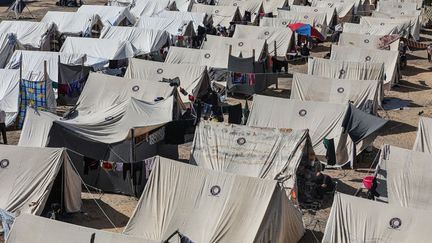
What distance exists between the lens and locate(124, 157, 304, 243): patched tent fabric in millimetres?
14586

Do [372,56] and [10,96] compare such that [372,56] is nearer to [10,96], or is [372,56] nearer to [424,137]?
[424,137]

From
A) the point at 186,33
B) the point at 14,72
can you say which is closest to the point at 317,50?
the point at 186,33

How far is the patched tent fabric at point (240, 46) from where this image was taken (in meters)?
29.9

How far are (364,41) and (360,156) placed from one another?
41.9ft

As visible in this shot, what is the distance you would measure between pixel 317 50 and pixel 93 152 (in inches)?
837

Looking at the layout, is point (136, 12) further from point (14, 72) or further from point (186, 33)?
point (14, 72)

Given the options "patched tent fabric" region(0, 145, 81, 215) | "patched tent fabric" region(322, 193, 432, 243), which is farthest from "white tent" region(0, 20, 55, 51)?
"patched tent fabric" region(322, 193, 432, 243)

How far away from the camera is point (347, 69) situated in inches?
1064

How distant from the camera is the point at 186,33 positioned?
34344 millimetres

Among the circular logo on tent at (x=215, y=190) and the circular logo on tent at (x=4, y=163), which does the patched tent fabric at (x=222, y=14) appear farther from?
the circular logo on tent at (x=215, y=190)

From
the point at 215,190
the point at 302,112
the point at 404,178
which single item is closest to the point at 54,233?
the point at 215,190

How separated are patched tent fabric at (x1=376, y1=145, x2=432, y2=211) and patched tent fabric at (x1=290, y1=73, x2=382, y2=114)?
21.1 feet

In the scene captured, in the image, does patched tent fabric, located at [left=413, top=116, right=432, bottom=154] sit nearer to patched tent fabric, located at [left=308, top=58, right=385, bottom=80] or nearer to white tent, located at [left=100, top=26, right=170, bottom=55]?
patched tent fabric, located at [left=308, top=58, right=385, bottom=80]

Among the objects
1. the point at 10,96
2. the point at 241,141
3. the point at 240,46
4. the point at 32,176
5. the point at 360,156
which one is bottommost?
the point at 360,156
